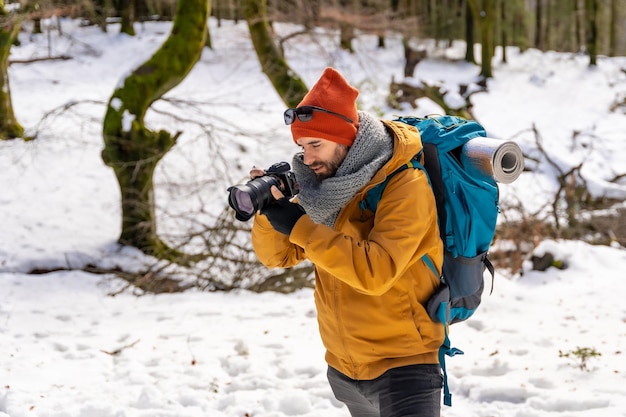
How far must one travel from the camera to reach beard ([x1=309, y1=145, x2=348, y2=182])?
2506mm

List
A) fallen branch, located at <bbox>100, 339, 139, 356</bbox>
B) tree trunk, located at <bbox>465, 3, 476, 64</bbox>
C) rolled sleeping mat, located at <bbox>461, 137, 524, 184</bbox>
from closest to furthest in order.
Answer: rolled sleeping mat, located at <bbox>461, 137, 524, 184</bbox>
fallen branch, located at <bbox>100, 339, 139, 356</bbox>
tree trunk, located at <bbox>465, 3, 476, 64</bbox>

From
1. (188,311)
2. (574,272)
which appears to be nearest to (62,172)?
(188,311)

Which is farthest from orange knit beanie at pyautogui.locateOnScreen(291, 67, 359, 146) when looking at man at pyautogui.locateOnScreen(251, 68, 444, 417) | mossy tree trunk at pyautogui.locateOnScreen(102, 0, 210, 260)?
mossy tree trunk at pyautogui.locateOnScreen(102, 0, 210, 260)

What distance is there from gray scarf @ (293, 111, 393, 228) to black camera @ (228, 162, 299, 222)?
7 cm

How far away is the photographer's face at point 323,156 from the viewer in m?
2.49

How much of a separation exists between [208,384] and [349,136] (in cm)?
273

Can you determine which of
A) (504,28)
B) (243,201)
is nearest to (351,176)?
(243,201)

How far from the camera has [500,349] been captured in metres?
5.16

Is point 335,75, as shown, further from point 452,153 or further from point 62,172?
point 62,172

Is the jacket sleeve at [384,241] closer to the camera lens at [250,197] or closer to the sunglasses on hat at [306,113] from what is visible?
the camera lens at [250,197]

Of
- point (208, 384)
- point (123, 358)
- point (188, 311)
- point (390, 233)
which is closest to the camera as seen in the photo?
point (390, 233)

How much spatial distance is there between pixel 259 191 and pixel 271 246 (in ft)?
1.38

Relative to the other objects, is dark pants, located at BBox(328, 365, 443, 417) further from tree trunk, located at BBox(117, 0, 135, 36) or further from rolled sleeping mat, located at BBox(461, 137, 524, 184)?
tree trunk, located at BBox(117, 0, 135, 36)

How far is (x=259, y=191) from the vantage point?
7.57 feet
